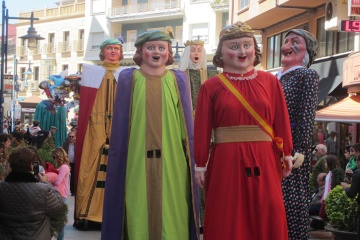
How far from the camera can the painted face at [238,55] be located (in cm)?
595

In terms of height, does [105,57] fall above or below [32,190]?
above

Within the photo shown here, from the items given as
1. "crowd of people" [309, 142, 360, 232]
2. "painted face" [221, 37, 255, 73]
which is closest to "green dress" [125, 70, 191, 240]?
"painted face" [221, 37, 255, 73]

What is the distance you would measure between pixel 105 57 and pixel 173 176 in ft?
10.6

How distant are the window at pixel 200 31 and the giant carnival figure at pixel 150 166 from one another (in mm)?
40608

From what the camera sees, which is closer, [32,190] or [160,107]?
[32,190]

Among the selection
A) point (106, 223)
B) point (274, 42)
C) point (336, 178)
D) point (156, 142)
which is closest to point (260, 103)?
point (156, 142)

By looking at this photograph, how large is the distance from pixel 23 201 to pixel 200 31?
4237 cm

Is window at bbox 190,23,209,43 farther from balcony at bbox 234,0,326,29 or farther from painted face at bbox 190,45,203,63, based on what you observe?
painted face at bbox 190,45,203,63

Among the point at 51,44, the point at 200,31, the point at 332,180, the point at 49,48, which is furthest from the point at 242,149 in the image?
the point at 49,48

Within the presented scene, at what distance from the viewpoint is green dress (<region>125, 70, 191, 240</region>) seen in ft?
21.7

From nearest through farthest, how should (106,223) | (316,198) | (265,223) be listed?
(265,223), (106,223), (316,198)

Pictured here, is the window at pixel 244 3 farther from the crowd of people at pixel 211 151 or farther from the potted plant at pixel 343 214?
the crowd of people at pixel 211 151

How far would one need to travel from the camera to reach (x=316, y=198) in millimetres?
11500

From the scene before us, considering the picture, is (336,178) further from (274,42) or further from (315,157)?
(274,42)
